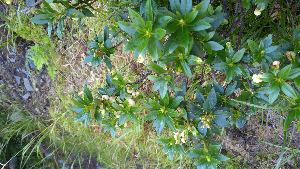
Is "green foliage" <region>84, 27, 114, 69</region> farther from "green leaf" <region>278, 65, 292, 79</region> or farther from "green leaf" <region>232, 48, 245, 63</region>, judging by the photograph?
"green leaf" <region>278, 65, 292, 79</region>

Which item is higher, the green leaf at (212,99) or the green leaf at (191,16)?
the green leaf at (191,16)

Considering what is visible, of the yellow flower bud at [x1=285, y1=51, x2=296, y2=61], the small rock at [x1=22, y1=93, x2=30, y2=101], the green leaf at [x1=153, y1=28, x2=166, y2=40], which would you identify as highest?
the green leaf at [x1=153, y1=28, x2=166, y2=40]

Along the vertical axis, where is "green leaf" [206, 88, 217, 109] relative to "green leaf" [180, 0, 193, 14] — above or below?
below

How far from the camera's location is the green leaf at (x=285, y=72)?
1052 mm

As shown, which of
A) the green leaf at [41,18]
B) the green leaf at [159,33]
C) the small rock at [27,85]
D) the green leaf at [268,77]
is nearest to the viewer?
the green leaf at [159,33]

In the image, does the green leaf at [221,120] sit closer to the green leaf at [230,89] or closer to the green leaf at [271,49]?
the green leaf at [230,89]

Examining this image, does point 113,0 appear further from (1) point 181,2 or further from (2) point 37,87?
(2) point 37,87

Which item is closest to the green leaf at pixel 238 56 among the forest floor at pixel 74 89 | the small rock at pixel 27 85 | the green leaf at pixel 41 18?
the green leaf at pixel 41 18

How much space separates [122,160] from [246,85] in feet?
4.82

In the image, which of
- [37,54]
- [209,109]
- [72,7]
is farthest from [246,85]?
[37,54]

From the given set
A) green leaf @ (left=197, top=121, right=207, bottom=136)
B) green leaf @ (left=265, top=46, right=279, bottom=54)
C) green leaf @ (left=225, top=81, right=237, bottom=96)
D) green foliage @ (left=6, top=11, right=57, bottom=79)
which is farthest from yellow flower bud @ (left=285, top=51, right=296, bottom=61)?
green foliage @ (left=6, top=11, right=57, bottom=79)

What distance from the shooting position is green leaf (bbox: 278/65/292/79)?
1052 millimetres

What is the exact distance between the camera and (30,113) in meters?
2.83

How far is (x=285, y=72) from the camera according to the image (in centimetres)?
106
